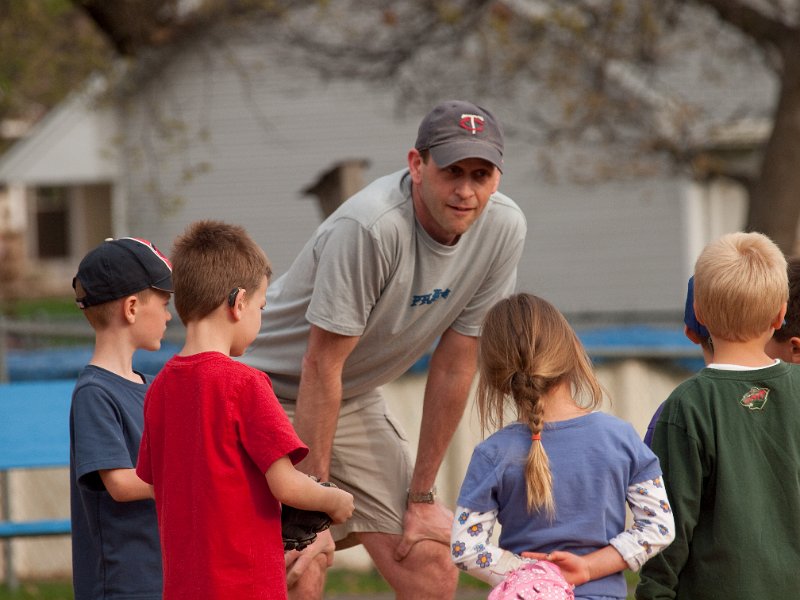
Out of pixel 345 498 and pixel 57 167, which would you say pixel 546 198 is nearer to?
pixel 57 167

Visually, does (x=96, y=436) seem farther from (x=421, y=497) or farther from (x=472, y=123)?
(x=472, y=123)

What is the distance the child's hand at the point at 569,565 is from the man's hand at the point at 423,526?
1.37 m

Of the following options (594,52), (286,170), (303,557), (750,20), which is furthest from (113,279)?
(286,170)

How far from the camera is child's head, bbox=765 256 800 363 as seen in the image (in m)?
3.83

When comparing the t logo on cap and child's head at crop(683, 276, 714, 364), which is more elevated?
the t logo on cap

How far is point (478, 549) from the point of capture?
3.19 meters

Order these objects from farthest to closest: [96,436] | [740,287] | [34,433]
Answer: [34,433], [96,436], [740,287]

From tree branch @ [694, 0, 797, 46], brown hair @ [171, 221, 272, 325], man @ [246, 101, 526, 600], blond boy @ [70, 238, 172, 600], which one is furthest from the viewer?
tree branch @ [694, 0, 797, 46]

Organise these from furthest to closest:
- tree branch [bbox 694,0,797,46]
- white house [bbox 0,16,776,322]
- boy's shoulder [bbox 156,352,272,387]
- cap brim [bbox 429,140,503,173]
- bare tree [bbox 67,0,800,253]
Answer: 1. white house [bbox 0,16,776,322]
2. bare tree [bbox 67,0,800,253]
3. tree branch [bbox 694,0,797,46]
4. cap brim [bbox 429,140,503,173]
5. boy's shoulder [bbox 156,352,272,387]

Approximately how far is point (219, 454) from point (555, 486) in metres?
0.88

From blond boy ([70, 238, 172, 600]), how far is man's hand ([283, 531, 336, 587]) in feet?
2.35

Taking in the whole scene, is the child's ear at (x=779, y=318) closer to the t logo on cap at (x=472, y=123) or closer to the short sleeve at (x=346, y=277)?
the t logo on cap at (x=472, y=123)

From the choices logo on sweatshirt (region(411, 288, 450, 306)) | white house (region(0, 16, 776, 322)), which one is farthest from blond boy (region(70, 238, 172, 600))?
white house (region(0, 16, 776, 322))

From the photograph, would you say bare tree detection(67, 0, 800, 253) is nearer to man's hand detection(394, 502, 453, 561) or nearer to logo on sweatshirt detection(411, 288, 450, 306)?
logo on sweatshirt detection(411, 288, 450, 306)
